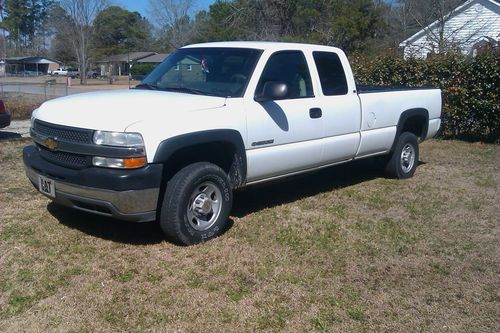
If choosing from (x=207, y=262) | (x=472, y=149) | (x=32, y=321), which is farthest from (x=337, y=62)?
(x=472, y=149)

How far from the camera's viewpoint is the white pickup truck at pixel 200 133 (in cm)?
460

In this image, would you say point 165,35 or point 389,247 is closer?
point 389,247

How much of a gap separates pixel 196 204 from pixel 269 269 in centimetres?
95

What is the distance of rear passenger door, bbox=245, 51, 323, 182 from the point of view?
5531mm

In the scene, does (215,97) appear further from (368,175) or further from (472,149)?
(472,149)

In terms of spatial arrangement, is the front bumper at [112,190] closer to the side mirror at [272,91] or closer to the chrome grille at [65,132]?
the chrome grille at [65,132]

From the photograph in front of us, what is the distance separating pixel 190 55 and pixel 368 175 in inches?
146

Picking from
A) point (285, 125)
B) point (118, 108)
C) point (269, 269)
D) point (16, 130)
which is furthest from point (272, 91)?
point (16, 130)

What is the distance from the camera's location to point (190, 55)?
6.23 metres

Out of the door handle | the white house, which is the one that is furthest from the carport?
the door handle

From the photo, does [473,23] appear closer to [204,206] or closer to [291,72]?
[291,72]

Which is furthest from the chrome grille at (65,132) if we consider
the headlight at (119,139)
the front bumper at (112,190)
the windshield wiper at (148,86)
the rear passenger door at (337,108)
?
the rear passenger door at (337,108)

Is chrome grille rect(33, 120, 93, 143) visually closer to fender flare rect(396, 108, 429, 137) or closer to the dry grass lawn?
the dry grass lawn

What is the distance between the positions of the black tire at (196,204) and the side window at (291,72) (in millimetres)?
1165
